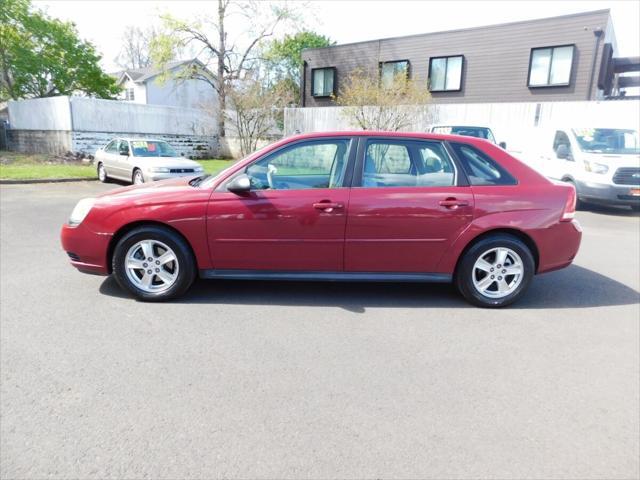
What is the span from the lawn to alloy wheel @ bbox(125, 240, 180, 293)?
6.96 metres

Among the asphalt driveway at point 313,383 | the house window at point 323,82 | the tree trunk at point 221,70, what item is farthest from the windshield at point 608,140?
the house window at point 323,82

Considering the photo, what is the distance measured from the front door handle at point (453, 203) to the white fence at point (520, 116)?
9.90m

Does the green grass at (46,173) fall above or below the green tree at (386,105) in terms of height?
below

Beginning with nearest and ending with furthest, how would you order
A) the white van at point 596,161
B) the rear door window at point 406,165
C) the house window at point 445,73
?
the rear door window at point 406,165 → the white van at point 596,161 → the house window at point 445,73

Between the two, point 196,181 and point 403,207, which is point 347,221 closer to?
point 403,207

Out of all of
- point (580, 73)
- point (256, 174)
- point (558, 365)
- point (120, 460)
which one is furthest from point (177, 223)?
point (580, 73)

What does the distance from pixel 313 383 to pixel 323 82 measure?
27.4m

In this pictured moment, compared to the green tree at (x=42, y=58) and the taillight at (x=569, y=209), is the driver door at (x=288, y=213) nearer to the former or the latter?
the taillight at (x=569, y=209)

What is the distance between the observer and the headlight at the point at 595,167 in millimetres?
9914

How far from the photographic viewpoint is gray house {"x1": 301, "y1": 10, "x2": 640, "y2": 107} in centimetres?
1916

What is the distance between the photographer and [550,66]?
2006cm

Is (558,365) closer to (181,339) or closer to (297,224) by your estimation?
(297,224)

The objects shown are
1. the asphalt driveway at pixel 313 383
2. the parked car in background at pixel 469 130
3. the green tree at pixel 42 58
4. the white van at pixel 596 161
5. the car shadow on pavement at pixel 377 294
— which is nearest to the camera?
the asphalt driveway at pixel 313 383

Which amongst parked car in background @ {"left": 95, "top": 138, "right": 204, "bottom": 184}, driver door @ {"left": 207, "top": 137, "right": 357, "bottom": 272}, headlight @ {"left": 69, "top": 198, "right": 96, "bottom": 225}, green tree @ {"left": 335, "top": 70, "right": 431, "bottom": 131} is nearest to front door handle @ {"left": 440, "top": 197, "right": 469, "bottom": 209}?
driver door @ {"left": 207, "top": 137, "right": 357, "bottom": 272}
